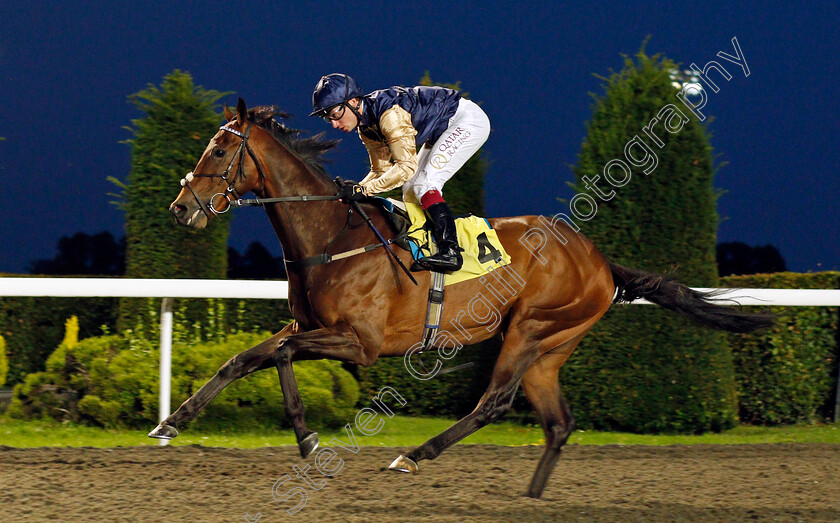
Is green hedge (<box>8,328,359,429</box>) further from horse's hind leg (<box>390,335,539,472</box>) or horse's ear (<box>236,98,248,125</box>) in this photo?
horse's ear (<box>236,98,248,125</box>)

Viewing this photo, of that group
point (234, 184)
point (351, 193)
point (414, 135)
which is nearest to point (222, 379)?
point (234, 184)

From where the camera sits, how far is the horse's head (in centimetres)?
352

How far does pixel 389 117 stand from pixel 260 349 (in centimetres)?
121

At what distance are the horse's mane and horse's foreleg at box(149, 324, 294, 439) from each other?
2.99 ft

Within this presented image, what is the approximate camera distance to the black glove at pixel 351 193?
12.6 ft

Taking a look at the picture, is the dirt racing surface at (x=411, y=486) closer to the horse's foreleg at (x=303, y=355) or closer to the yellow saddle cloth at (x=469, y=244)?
the horse's foreleg at (x=303, y=355)

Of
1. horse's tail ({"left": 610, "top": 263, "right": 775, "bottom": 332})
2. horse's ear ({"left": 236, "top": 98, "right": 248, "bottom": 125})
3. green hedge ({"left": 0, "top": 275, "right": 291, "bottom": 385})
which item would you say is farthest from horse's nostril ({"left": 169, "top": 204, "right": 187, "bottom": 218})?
green hedge ({"left": 0, "top": 275, "right": 291, "bottom": 385})

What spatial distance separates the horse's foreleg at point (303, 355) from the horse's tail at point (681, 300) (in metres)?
1.73

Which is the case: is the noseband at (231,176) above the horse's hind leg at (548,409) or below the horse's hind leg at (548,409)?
above

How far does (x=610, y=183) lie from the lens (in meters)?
5.63

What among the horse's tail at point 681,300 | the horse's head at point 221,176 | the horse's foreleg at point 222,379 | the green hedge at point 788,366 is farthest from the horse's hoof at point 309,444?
the green hedge at point 788,366

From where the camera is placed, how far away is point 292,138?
3.92 meters

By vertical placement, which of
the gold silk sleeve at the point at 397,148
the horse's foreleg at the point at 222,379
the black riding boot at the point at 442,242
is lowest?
the horse's foreleg at the point at 222,379

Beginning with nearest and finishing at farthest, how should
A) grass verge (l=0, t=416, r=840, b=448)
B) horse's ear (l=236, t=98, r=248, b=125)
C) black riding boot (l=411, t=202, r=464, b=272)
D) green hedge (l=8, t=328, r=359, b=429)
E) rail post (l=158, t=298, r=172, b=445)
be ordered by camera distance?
1. horse's ear (l=236, t=98, r=248, b=125)
2. black riding boot (l=411, t=202, r=464, b=272)
3. rail post (l=158, t=298, r=172, b=445)
4. grass verge (l=0, t=416, r=840, b=448)
5. green hedge (l=8, t=328, r=359, b=429)
